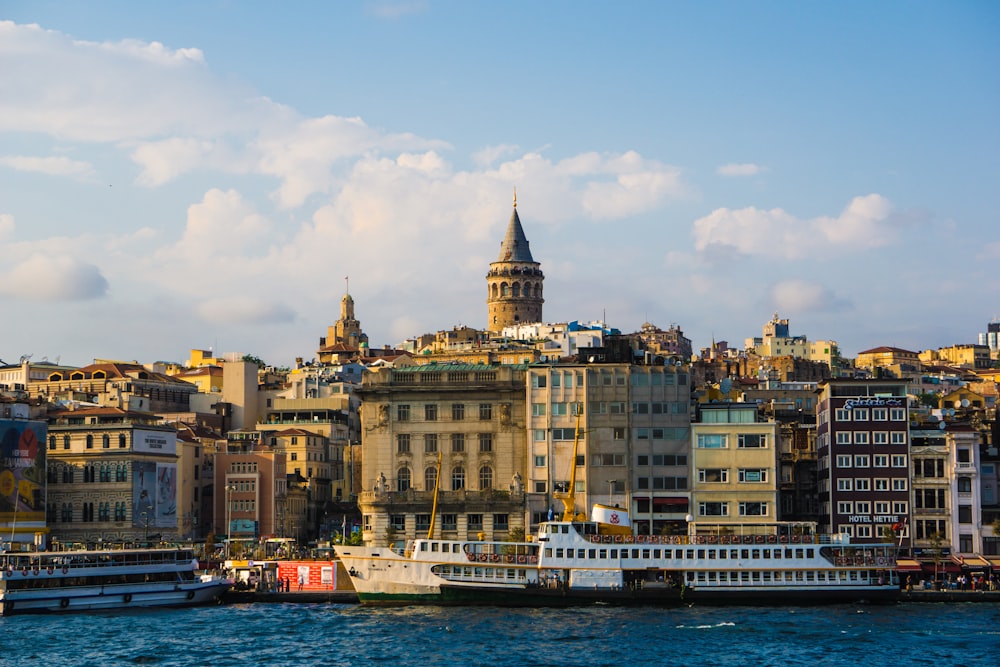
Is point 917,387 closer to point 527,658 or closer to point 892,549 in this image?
point 892,549

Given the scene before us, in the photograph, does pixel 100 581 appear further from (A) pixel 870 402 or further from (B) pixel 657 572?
(A) pixel 870 402

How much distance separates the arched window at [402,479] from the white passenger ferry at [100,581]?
13.7 m

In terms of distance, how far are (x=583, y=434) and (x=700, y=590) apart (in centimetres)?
1751

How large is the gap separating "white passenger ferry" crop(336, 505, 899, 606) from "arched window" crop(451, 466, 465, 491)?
50.7ft

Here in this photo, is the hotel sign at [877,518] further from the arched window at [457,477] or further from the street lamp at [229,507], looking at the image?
the street lamp at [229,507]

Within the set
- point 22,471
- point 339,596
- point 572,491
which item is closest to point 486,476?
point 572,491

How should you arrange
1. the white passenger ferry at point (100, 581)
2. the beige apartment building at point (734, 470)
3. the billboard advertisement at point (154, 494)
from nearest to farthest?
1. the white passenger ferry at point (100, 581)
2. the beige apartment building at point (734, 470)
3. the billboard advertisement at point (154, 494)

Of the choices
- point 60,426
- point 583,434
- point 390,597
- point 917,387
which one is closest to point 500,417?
point 583,434

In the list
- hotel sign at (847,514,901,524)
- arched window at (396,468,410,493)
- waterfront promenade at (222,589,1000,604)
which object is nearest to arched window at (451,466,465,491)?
arched window at (396,468,410,493)

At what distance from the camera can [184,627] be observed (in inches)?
3216

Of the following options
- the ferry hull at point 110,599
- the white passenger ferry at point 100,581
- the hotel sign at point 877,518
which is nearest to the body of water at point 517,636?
the ferry hull at point 110,599

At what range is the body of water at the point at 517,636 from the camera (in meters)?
69.6

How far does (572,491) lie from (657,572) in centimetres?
755

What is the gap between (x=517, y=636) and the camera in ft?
248
